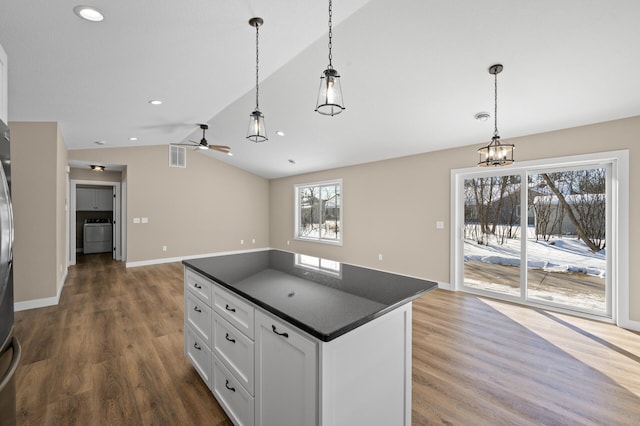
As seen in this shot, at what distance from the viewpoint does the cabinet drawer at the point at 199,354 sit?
1992 mm

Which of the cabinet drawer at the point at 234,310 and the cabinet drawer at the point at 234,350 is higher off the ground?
the cabinet drawer at the point at 234,310

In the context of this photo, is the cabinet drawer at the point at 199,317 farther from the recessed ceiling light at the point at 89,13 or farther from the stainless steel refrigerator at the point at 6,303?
the recessed ceiling light at the point at 89,13

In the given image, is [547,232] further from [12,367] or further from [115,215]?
[115,215]

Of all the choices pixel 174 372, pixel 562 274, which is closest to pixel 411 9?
pixel 174 372

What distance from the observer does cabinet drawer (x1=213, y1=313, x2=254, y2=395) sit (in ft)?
4.99

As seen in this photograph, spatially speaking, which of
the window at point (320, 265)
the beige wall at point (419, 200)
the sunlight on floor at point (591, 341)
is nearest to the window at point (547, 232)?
the beige wall at point (419, 200)

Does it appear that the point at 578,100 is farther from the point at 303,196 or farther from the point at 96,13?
the point at 303,196

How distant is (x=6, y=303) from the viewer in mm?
1188

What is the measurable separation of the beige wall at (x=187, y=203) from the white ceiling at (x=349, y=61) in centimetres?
215

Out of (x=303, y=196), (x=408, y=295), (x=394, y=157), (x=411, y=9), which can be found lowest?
(x=408, y=295)

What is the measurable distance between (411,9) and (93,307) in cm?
499

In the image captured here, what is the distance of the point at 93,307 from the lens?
12.5ft

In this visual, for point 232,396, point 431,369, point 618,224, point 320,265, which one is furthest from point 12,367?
point 618,224

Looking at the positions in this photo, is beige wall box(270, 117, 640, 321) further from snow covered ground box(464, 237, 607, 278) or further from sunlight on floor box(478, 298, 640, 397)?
sunlight on floor box(478, 298, 640, 397)
